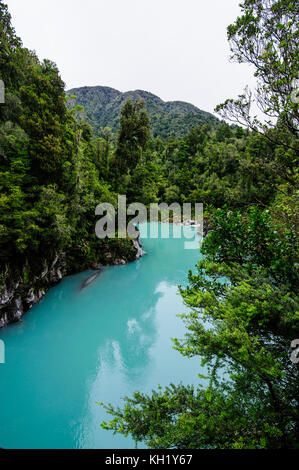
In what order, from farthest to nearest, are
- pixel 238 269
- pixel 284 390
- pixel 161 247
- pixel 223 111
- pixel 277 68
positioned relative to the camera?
pixel 161 247 → pixel 223 111 → pixel 277 68 → pixel 238 269 → pixel 284 390

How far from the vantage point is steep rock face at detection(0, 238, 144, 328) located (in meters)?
7.52

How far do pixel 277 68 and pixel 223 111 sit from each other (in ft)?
3.60

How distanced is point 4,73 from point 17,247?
8437 mm

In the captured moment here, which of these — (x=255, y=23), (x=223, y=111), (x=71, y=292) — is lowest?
(x=71, y=292)

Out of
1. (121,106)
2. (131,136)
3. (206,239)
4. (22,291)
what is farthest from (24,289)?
(121,106)

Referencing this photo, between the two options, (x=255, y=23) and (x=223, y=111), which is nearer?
(x=255, y=23)

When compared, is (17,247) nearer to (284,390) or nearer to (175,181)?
(284,390)

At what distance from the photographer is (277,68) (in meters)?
3.71

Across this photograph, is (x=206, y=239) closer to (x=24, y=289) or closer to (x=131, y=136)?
(x=24, y=289)

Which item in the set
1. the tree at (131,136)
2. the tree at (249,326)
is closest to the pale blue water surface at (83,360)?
the tree at (249,326)

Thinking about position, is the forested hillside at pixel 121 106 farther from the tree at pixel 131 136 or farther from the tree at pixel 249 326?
the tree at pixel 249 326

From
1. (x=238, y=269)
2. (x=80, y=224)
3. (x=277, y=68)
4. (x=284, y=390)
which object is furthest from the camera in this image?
(x=80, y=224)

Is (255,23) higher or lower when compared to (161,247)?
higher

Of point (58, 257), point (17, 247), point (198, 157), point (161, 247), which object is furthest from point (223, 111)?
point (198, 157)
